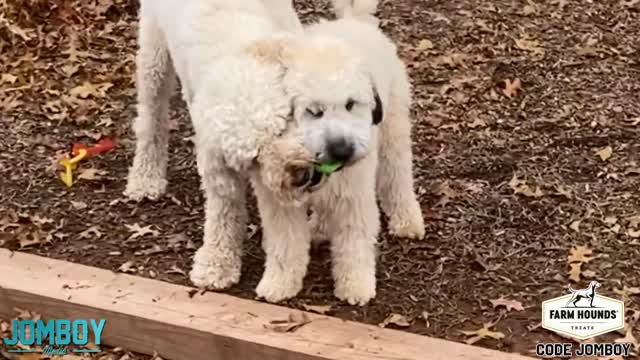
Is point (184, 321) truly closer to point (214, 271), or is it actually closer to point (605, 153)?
point (214, 271)

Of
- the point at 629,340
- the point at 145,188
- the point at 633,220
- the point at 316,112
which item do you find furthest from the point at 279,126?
the point at 633,220

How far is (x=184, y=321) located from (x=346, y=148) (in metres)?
0.99

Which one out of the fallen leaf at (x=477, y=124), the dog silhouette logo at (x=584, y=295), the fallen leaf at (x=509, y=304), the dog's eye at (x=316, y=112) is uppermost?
the fallen leaf at (x=477, y=124)

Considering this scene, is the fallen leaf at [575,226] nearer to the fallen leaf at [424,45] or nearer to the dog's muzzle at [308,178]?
the dog's muzzle at [308,178]

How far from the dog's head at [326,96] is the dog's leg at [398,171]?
0.81 metres

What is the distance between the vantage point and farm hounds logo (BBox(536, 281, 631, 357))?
4047mm

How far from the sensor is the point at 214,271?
176 inches

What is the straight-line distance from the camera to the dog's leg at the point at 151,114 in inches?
194

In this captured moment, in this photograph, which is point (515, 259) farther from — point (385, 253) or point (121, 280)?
point (121, 280)

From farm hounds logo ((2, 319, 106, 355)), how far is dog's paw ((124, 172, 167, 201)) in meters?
1.11

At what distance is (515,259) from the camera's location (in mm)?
4652

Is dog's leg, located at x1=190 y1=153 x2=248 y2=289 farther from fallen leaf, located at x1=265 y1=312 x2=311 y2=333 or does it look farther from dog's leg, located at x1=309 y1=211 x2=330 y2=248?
fallen leaf, located at x1=265 y1=312 x2=311 y2=333

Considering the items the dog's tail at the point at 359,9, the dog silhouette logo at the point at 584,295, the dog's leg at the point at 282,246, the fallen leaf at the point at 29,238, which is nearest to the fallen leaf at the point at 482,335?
the dog silhouette logo at the point at 584,295

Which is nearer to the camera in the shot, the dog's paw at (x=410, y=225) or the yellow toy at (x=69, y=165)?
the dog's paw at (x=410, y=225)
